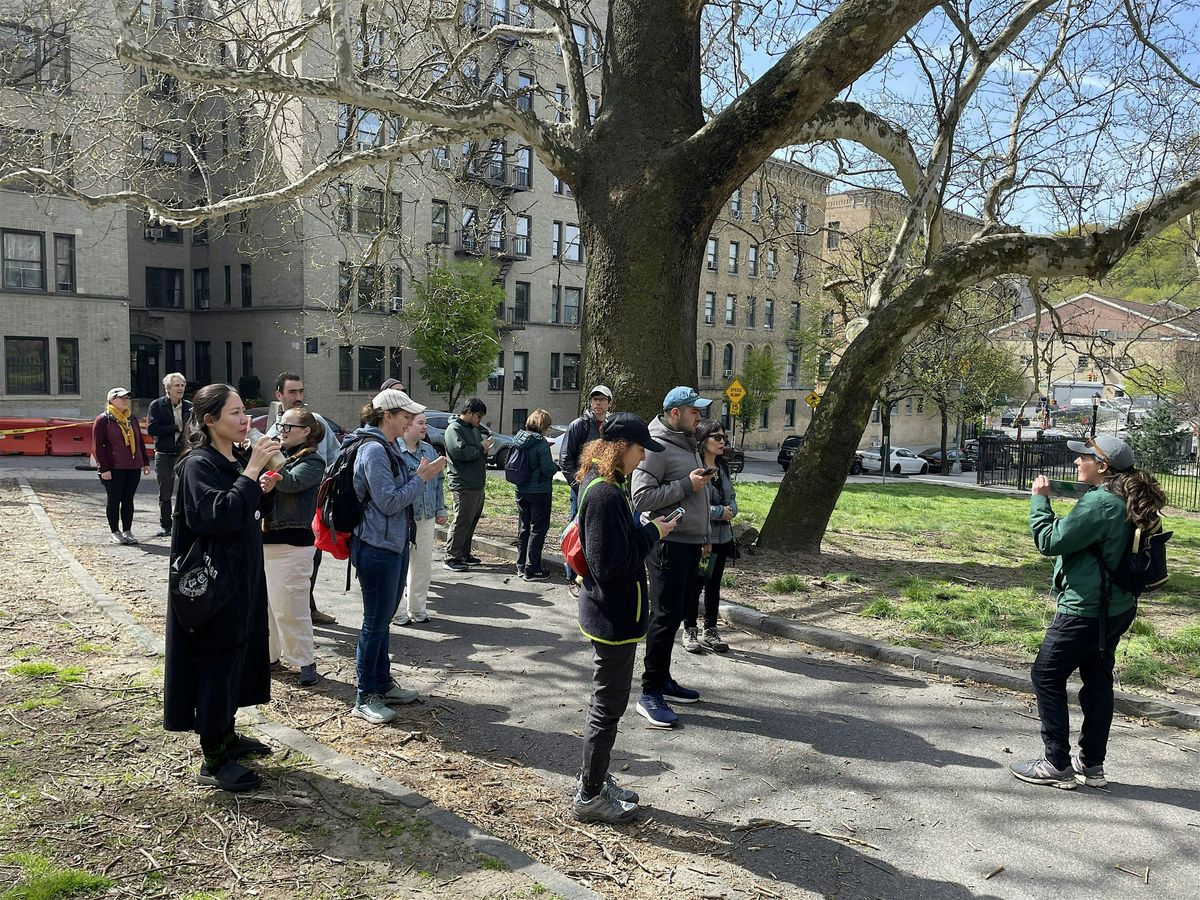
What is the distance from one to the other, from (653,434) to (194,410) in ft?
9.32

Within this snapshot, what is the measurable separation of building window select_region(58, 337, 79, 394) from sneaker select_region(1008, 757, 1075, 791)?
34.0m

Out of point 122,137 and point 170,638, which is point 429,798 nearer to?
point 170,638

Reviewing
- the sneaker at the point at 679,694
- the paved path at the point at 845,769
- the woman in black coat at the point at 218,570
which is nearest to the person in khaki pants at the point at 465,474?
the paved path at the point at 845,769

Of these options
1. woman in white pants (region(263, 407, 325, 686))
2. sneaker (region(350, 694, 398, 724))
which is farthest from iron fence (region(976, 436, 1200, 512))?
sneaker (region(350, 694, 398, 724))

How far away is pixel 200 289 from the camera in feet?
142

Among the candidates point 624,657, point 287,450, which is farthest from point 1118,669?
point 287,450

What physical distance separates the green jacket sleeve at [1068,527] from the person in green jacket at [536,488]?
5.69 meters

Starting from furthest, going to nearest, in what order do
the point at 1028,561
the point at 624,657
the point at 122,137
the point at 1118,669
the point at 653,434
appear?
the point at 122,137, the point at 1028,561, the point at 1118,669, the point at 653,434, the point at 624,657

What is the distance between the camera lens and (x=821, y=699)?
20.9ft

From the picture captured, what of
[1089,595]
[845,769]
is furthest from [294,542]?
[1089,595]

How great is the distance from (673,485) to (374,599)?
1966 millimetres

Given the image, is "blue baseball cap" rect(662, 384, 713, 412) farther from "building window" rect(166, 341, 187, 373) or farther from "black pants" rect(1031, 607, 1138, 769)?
"building window" rect(166, 341, 187, 373)

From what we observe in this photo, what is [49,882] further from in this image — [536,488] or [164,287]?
[164,287]

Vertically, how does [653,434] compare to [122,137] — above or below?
below
